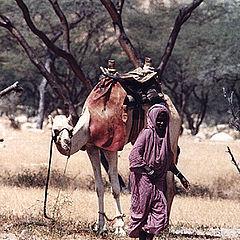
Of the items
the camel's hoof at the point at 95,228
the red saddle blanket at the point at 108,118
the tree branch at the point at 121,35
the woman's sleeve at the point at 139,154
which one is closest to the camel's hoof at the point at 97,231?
the camel's hoof at the point at 95,228

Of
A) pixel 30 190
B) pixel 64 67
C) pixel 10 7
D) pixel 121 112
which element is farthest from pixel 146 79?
pixel 64 67

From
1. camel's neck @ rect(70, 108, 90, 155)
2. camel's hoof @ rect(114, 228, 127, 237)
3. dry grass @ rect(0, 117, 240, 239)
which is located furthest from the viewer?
dry grass @ rect(0, 117, 240, 239)

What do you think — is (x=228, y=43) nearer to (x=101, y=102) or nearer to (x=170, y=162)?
(x=101, y=102)

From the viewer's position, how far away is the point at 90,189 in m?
13.7

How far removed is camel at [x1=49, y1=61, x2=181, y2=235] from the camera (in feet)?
26.3

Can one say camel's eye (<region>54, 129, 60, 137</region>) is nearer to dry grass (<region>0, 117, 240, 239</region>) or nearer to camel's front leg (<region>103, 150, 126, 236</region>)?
dry grass (<region>0, 117, 240, 239</region>)

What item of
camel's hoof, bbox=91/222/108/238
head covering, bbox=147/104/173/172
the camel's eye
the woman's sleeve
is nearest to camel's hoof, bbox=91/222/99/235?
camel's hoof, bbox=91/222/108/238

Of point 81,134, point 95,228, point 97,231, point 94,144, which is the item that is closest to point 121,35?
point 94,144

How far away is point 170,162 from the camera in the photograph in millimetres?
7086

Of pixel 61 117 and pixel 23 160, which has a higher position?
pixel 61 117

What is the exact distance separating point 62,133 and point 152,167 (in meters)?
1.57

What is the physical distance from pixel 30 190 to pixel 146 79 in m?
4.60

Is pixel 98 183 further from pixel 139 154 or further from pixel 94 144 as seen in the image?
pixel 139 154

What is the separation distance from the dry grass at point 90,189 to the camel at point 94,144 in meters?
0.55
